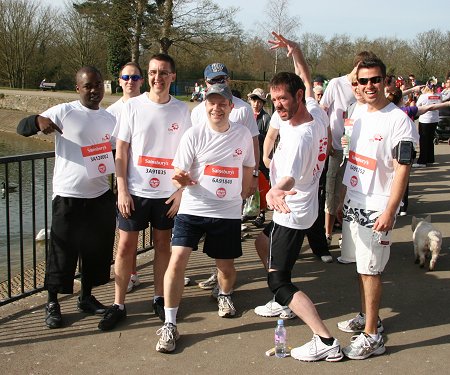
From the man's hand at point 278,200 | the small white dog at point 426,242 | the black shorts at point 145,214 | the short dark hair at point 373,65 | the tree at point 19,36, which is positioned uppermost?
the tree at point 19,36

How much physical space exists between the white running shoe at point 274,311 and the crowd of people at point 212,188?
1 centimetres

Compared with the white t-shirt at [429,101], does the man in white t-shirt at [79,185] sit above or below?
below

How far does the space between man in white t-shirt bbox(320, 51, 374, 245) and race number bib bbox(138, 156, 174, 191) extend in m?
2.56

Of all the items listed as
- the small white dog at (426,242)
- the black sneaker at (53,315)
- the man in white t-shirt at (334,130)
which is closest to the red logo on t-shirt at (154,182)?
the black sneaker at (53,315)

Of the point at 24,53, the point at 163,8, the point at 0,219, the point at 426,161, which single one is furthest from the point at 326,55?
the point at 0,219

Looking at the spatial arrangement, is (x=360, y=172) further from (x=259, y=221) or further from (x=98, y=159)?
(x=259, y=221)

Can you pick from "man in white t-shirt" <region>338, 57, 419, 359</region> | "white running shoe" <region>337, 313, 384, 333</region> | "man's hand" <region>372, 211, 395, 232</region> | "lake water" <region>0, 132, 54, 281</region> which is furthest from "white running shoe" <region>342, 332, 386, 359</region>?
"lake water" <region>0, 132, 54, 281</region>

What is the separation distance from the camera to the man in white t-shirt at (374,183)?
11.9 feet

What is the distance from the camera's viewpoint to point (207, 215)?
4.14m

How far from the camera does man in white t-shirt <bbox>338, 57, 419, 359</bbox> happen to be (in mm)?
3637

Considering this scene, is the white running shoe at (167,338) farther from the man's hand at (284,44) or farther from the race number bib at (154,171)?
the man's hand at (284,44)

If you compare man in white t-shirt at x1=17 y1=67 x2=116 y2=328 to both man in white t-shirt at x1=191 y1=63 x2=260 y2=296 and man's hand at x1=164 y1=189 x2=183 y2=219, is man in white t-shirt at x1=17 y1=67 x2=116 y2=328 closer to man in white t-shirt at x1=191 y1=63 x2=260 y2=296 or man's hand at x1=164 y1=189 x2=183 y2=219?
man's hand at x1=164 y1=189 x2=183 y2=219

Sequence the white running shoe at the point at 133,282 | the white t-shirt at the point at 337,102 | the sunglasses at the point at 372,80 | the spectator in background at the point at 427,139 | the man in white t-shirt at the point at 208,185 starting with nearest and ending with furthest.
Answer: the sunglasses at the point at 372,80, the man in white t-shirt at the point at 208,185, the white running shoe at the point at 133,282, the white t-shirt at the point at 337,102, the spectator in background at the point at 427,139

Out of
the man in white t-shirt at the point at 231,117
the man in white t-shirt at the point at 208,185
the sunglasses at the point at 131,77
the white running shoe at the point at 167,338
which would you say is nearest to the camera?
the white running shoe at the point at 167,338
